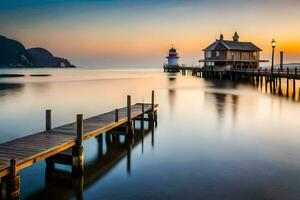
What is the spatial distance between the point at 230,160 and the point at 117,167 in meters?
4.76

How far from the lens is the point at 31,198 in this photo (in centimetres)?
1001

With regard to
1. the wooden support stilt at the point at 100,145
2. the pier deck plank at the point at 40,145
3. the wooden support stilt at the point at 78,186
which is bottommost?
the wooden support stilt at the point at 78,186

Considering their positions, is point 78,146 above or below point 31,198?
above

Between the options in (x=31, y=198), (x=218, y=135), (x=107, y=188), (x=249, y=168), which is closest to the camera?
(x=31, y=198)

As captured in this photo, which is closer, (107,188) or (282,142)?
(107,188)

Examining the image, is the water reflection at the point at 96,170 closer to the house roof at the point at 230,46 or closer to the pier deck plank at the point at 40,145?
the pier deck plank at the point at 40,145

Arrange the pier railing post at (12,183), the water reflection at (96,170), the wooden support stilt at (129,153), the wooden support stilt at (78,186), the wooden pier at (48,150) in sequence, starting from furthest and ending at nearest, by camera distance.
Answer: the wooden support stilt at (129,153) → the water reflection at (96,170) → the wooden support stilt at (78,186) → the wooden pier at (48,150) → the pier railing post at (12,183)

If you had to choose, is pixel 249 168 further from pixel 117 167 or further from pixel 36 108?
pixel 36 108

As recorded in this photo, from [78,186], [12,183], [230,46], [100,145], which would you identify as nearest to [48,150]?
[78,186]

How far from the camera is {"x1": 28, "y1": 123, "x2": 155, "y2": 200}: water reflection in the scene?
34.3ft

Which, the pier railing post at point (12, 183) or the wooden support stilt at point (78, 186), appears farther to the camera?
the wooden support stilt at point (78, 186)

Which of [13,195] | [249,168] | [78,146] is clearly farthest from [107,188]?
[249,168]

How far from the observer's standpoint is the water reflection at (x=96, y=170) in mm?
10469

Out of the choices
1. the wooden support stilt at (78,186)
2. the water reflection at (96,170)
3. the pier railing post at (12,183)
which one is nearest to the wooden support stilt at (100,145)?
the water reflection at (96,170)
